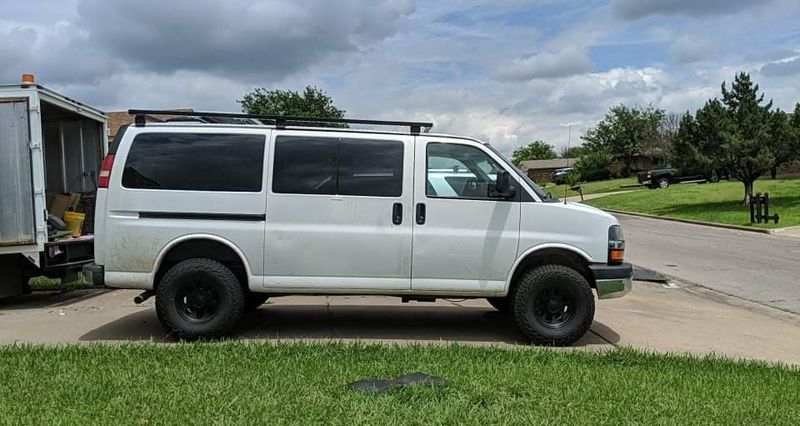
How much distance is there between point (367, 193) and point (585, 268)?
2344 millimetres

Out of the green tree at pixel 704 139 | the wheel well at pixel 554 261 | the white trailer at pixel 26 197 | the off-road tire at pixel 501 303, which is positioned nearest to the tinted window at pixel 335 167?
the wheel well at pixel 554 261

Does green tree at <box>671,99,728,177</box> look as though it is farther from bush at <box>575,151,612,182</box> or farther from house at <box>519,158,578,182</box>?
house at <box>519,158,578,182</box>

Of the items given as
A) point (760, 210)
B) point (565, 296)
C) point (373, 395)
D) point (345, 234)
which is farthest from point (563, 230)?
point (760, 210)

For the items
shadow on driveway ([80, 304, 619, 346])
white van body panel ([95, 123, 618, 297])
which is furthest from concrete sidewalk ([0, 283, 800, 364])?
white van body panel ([95, 123, 618, 297])

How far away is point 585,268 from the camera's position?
7.01m

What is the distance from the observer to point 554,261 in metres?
7.05

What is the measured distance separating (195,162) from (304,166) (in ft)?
3.51

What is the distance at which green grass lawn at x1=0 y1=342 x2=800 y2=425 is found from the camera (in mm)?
4406

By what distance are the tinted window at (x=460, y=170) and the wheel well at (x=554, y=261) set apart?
0.79 metres

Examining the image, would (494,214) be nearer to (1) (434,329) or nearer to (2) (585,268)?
(2) (585,268)

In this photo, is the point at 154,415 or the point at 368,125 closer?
the point at 154,415

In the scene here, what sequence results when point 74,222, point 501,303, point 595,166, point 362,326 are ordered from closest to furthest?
point 362,326 → point 501,303 → point 74,222 → point 595,166

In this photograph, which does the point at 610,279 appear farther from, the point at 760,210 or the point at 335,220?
the point at 760,210

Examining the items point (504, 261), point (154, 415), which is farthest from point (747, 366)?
point (154, 415)
